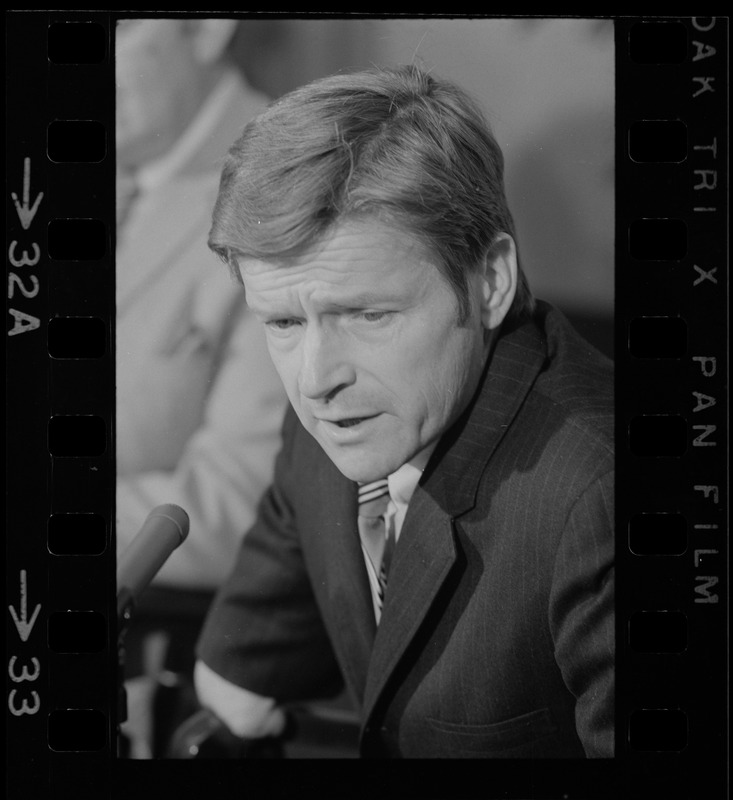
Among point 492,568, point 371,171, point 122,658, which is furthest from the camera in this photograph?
point 122,658

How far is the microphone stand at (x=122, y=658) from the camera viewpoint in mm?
2268

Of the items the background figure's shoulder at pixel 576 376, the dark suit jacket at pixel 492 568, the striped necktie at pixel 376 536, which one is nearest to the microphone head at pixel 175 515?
the dark suit jacket at pixel 492 568

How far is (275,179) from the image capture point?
2092 mm

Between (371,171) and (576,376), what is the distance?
1.72 ft

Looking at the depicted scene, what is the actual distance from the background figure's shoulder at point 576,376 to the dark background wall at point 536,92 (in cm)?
3

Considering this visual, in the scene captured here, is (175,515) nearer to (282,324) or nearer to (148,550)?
(148,550)

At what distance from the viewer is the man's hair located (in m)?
2.08

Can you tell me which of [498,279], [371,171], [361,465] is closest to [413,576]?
[361,465]
